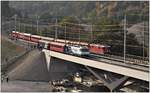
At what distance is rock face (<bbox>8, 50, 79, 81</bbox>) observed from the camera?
42281 mm

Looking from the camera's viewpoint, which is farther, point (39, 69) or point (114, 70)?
point (39, 69)

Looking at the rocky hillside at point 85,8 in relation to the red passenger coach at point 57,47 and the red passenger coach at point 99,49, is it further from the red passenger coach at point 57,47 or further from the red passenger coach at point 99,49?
the red passenger coach at point 99,49

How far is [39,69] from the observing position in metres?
43.6

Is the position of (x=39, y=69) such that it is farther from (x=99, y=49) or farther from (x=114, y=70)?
(x=114, y=70)

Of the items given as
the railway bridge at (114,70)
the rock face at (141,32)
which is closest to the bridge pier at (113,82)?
the railway bridge at (114,70)

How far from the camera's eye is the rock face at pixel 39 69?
42.3 m

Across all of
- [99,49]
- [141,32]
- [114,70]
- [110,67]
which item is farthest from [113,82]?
[141,32]

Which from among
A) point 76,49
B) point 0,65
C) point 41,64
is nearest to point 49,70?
point 41,64

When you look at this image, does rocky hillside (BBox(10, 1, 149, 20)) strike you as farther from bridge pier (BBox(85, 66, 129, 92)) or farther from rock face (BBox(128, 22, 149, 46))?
bridge pier (BBox(85, 66, 129, 92))

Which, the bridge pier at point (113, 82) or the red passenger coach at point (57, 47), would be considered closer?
the bridge pier at point (113, 82)

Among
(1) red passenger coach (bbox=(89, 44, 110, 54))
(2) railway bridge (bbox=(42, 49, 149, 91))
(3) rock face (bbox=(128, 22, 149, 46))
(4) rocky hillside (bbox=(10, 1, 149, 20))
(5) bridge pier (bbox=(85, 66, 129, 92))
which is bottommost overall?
(5) bridge pier (bbox=(85, 66, 129, 92))

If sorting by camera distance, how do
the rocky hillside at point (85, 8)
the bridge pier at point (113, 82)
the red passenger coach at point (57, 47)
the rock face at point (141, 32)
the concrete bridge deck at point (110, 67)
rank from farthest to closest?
the rocky hillside at point (85, 8) < the rock face at point (141, 32) < the red passenger coach at point (57, 47) < the bridge pier at point (113, 82) < the concrete bridge deck at point (110, 67)

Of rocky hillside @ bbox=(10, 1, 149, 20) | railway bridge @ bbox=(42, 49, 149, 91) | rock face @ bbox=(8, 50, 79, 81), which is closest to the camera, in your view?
railway bridge @ bbox=(42, 49, 149, 91)

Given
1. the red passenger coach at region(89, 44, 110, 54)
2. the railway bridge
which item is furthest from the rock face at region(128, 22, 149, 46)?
the railway bridge
